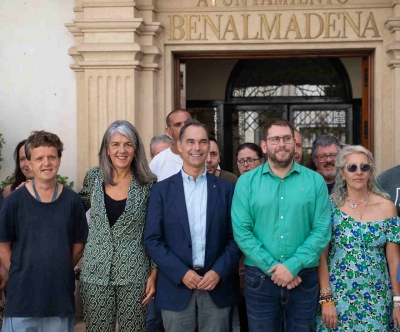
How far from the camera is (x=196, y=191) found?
14.5ft

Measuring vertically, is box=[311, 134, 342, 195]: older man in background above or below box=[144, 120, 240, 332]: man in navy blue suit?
above

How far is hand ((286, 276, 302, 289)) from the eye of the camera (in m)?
4.11

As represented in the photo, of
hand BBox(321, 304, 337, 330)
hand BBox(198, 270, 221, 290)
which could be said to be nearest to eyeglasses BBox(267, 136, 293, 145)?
hand BBox(198, 270, 221, 290)

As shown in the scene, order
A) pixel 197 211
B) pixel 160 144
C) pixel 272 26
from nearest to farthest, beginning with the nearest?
pixel 197 211 → pixel 160 144 → pixel 272 26

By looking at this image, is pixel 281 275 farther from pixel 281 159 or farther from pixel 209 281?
pixel 281 159

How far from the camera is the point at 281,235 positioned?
4.17m

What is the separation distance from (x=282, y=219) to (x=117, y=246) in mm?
1123

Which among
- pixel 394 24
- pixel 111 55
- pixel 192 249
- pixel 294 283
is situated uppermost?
pixel 394 24

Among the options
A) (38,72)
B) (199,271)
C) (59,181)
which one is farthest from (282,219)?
(38,72)

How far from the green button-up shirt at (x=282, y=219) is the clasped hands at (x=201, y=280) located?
0.26 meters

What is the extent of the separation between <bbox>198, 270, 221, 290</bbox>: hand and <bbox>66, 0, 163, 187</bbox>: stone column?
3283mm

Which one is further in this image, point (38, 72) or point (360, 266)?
point (38, 72)

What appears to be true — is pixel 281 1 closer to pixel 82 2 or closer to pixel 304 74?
pixel 82 2

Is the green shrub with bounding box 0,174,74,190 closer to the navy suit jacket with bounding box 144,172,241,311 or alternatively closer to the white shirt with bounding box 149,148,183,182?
the white shirt with bounding box 149,148,183,182
